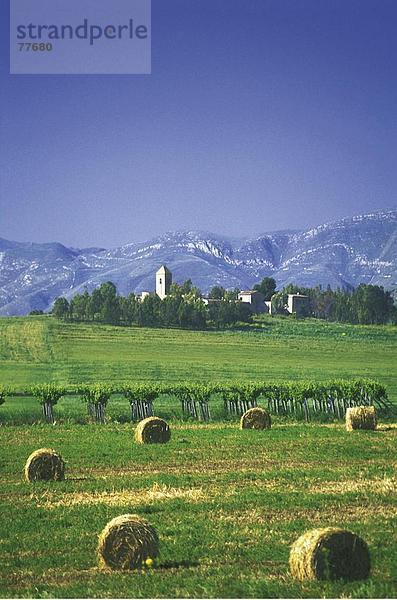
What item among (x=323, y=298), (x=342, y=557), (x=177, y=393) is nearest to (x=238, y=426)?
(x=177, y=393)

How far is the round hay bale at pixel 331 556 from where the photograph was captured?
1059 cm

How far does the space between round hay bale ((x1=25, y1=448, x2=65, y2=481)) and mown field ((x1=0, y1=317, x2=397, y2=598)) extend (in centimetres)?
46

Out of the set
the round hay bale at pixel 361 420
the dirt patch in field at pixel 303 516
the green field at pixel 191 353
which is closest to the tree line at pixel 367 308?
the green field at pixel 191 353

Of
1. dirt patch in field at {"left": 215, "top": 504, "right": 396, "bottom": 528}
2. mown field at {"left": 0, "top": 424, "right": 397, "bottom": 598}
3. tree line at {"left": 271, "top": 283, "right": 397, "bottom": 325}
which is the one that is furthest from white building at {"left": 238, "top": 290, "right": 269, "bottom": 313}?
dirt patch in field at {"left": 215, "top": 504, "right": 396, "bottom": 528}

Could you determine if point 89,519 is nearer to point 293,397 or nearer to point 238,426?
point 238,426

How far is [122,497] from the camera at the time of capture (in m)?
17.4

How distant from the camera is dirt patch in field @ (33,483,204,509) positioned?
661 inches

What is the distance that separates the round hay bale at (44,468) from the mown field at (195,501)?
1.51ft

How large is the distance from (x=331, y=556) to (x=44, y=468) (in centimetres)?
1033

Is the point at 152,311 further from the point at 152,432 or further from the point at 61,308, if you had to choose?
the point at 152,432

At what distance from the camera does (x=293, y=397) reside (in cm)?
3703

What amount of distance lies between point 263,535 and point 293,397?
2368 cm

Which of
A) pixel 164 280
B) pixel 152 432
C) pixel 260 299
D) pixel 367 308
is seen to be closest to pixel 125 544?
pixel 152 432

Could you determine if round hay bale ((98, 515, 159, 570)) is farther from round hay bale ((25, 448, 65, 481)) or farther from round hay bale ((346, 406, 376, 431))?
round hay bale ((346, 406, 376, 431))
